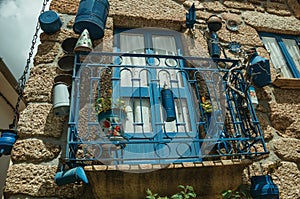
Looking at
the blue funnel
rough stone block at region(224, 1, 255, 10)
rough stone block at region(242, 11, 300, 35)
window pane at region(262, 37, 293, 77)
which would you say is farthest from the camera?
rough stone block at region(224, 1, 255, 10)

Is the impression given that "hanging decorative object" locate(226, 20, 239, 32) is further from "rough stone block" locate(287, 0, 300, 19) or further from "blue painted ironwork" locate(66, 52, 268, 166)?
"rough stone block" locate(287, 0, 300, 19)

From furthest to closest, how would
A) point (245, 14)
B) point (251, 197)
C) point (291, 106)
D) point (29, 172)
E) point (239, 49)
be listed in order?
1. point (245, 14)
2. point (239, 49)
3. point (291, 106)
4. point (251, 197)
5. point (29, 172)

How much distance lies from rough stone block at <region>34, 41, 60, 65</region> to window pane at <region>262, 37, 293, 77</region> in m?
2.80

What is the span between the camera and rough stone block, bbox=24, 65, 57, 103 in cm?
265

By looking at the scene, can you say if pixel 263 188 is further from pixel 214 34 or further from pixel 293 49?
pixel 293 49

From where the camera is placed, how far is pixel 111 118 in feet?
7.79

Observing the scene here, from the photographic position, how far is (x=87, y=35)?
2.84 meters

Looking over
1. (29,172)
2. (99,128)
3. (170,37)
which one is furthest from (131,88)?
(29,172)

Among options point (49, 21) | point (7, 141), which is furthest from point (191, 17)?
point (7, 141)

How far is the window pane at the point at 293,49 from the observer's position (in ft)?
12.2

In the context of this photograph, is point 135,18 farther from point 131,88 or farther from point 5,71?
point 5,71

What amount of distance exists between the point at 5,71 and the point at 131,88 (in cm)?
221

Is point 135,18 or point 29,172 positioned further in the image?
point 135,18

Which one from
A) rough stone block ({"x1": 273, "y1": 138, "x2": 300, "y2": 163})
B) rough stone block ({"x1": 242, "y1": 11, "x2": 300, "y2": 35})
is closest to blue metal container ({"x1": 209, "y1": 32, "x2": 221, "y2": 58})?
rough stone block ({"x1": 242, "y1": 11, "x2": 300, "y2": 35})
